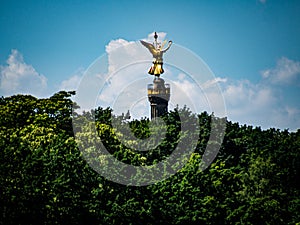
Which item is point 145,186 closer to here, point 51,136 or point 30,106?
point 51,136

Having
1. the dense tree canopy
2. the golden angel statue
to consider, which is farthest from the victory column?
the dense tree canopy

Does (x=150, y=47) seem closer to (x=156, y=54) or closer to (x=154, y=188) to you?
(x=156, y=54)

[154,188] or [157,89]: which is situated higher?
[157,89]

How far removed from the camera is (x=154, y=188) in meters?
35.2

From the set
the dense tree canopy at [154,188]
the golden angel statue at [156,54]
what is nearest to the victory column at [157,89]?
the golden angel statue at [156,54]

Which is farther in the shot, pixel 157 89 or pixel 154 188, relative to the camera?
pixel 157 89

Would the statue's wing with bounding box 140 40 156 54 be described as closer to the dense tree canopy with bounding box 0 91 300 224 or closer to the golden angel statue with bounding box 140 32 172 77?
the golden angel statue with bounding box 140 32 172 77

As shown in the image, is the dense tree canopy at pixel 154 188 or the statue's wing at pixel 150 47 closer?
the dense tree canopy at pixel 154 188

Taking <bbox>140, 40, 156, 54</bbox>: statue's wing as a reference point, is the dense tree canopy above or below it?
below

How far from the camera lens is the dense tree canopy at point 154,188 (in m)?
32.7

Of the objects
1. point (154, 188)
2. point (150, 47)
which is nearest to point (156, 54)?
point (150, 47)

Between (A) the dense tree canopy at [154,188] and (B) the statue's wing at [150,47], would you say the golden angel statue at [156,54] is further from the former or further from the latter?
(A) the dense tree canopy at [154,188]

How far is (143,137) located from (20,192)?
1098 centimetres

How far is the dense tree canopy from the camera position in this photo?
107 ft
